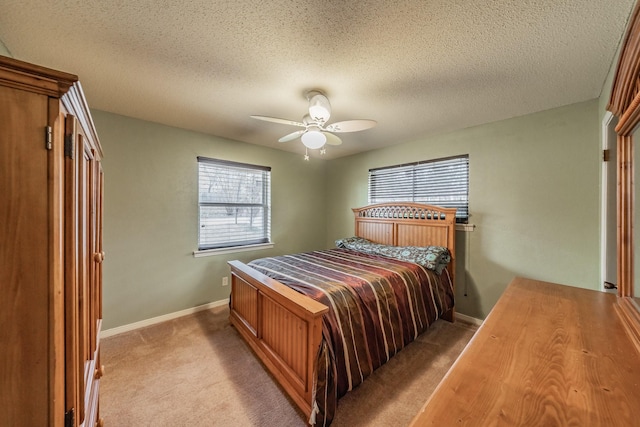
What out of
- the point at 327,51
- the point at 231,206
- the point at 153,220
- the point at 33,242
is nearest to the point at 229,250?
the point at 231,206

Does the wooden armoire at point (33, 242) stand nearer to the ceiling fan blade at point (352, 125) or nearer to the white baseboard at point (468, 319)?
the ceiling fan blade at point (352, 125)

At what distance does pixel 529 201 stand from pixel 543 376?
2308mm

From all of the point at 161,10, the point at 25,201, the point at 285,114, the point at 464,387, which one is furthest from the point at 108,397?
the point at 285,114

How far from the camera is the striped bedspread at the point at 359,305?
1494 millimetres

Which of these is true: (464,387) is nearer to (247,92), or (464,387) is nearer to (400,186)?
(247,92)

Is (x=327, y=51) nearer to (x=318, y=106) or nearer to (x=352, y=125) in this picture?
(x=318, y=106)

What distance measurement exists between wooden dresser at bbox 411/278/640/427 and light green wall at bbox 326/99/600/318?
1.44m

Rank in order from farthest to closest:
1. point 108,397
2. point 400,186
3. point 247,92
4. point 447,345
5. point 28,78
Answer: point 400,186
point 447,345
point 247,92
point 108,397
point 28,78

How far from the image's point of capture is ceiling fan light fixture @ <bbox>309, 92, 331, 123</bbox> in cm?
188

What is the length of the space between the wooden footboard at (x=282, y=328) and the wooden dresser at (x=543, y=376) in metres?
0.86

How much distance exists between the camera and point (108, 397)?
1676 millimetres

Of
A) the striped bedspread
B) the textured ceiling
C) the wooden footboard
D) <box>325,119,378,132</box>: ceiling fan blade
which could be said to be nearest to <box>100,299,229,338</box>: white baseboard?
the wooden footboard

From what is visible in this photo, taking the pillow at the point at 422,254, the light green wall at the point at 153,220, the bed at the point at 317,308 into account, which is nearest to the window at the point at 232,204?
the light green wall at the point at 153,220

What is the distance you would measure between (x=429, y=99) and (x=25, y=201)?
2.49m
